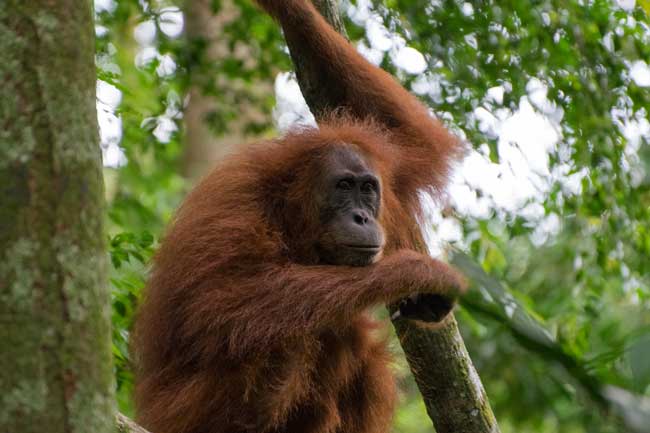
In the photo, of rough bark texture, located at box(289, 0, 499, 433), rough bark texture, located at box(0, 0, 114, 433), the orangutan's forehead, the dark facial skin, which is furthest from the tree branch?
the orangutan's forehead

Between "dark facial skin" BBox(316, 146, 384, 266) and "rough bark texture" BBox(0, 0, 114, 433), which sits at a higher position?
"rough bark texture" BBox(0, 0, 114, 433)

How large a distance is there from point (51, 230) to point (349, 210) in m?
2.76

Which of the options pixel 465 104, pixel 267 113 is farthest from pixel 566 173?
pixel 267 113

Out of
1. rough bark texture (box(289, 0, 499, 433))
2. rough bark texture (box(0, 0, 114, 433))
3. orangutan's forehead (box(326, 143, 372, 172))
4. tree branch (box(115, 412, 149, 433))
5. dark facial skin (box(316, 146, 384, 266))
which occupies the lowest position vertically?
rough bark texture (box(289, 0, 499, 433))

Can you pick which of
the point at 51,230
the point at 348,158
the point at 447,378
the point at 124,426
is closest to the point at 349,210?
the point at 348,158

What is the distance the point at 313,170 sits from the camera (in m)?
4.75

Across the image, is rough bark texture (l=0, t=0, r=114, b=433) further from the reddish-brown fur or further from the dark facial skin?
the dark facial skin

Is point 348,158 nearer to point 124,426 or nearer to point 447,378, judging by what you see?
point 447,378

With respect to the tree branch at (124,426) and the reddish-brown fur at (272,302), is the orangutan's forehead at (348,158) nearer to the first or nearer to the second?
the reddish-brown fur at (272,302)

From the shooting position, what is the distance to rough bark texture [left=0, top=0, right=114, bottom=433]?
187cm

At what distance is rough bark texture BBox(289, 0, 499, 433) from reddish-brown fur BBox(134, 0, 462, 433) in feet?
0.68

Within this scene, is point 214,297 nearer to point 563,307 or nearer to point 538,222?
point 538,222

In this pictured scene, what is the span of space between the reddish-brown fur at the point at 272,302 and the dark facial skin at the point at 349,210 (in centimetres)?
7

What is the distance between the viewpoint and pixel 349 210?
460cm
